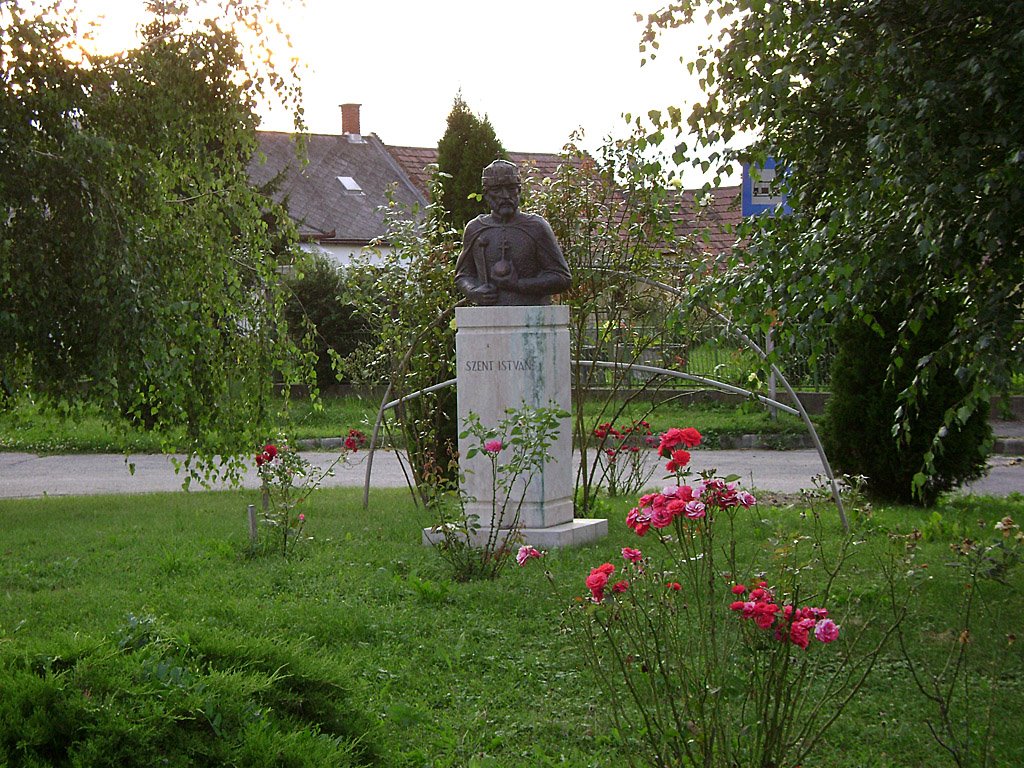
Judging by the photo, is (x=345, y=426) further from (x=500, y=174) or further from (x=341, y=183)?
(x=341, y=183)

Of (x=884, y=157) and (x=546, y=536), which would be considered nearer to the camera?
(x=884, y=157)

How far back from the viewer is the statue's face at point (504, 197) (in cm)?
893

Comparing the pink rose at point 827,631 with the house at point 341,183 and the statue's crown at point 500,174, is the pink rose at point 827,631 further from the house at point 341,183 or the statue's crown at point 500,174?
the house at point 341,183

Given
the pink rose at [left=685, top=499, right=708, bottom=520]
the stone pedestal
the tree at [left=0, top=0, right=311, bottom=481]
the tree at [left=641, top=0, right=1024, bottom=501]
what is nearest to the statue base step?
the stone pedestal

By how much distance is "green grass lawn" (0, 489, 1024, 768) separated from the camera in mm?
4422

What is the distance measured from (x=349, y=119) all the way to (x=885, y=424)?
99.9ft

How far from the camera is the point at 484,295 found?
29.1 ft

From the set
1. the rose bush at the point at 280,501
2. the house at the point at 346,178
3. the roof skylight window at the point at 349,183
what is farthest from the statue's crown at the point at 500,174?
the roof skylight window at the point at 349,183

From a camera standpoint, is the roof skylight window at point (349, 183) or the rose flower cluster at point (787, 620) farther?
the roof skylight window at point (349, 183)

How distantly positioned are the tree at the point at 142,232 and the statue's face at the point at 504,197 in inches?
97.1

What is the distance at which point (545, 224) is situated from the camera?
892 centimetres

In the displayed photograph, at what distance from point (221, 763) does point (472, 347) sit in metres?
5.20

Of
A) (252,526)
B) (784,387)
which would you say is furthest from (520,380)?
(784,387)

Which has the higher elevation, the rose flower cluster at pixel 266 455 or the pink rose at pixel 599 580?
the rose flower cluster at pixel 266 455
